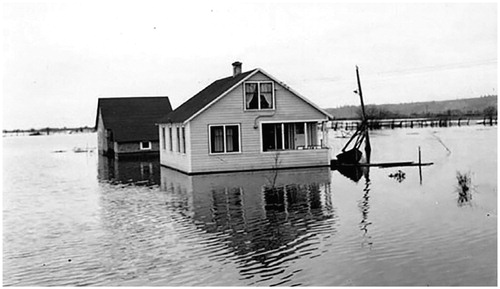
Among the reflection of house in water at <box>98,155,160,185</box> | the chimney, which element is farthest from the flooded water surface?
the chimney

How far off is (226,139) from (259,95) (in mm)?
2600

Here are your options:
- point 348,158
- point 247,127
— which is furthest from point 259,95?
point 348,158

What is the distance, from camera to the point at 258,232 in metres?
14.0

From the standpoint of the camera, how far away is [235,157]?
2914 centimetres

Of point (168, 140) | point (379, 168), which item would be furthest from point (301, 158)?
point (168, 140)

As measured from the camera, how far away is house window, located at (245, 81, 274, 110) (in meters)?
29.5

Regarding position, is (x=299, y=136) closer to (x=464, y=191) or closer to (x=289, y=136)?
(x=289, y=136)

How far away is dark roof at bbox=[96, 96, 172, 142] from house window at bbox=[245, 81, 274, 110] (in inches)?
754

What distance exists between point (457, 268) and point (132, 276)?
545 centimetres

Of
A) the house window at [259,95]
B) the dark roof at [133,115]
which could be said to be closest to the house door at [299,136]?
the house window at [259,95]

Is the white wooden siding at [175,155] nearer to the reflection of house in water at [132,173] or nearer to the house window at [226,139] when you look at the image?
the reflection of house in water at [132,173]

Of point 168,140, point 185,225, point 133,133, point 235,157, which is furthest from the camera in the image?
point 133,133

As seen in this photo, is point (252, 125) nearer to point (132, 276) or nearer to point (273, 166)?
point (273, 166)

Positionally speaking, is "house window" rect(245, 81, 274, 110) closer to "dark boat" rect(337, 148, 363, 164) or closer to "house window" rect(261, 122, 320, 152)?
"house window" rect(261, 122, 320, 152)
